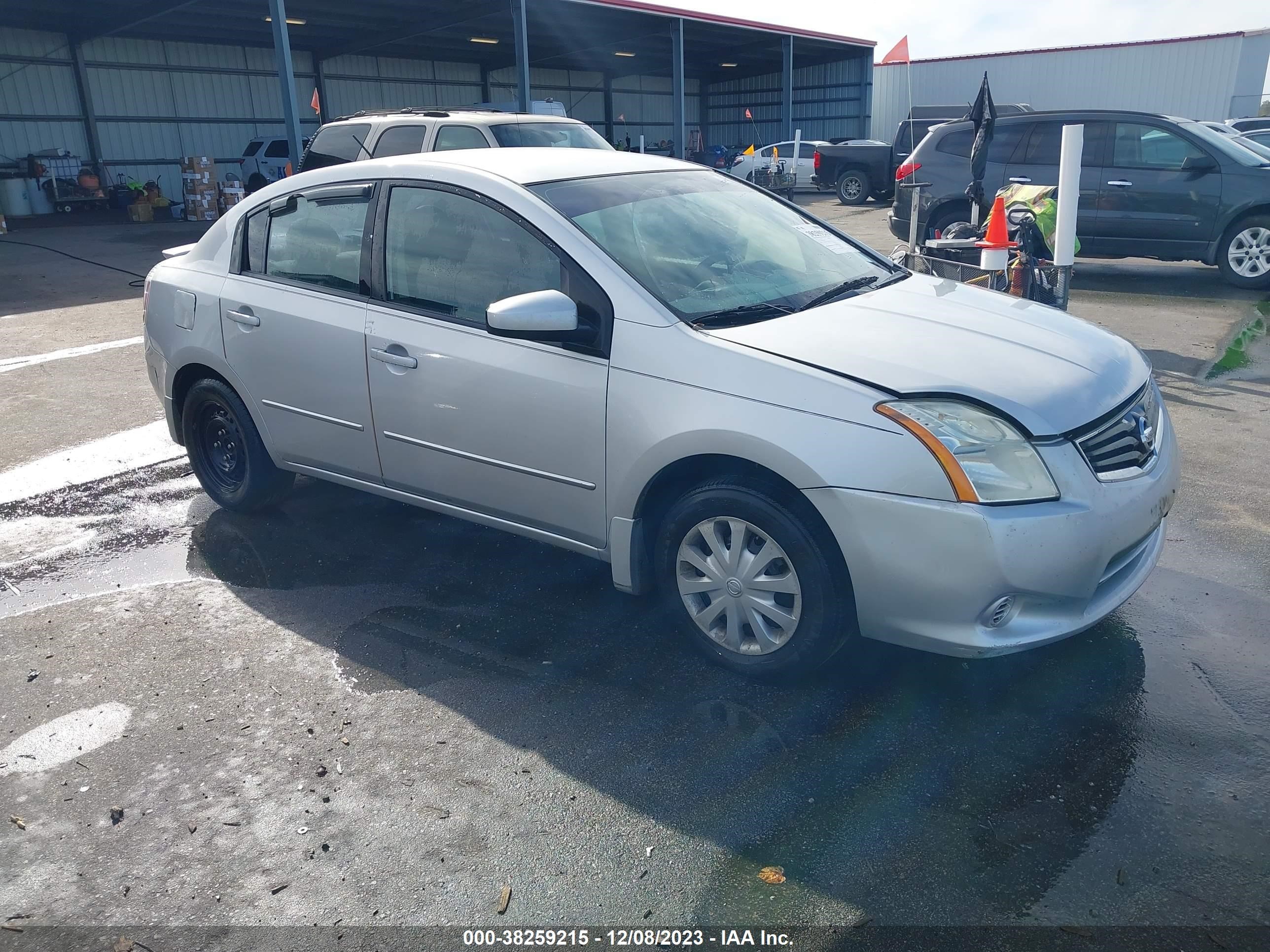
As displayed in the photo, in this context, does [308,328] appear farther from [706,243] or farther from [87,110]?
[87,110]

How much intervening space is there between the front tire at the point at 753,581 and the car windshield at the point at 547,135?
835cm

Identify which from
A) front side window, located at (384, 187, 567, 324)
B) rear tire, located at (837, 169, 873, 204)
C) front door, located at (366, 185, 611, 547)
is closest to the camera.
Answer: front door, located at (366, 185, 611, 547)

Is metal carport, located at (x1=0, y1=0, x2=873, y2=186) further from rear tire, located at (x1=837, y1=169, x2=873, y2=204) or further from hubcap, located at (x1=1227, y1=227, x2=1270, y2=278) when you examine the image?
hubcap, located at (x1=1227, y1=227, x2=1270, y2=278)

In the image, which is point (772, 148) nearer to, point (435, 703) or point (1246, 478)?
point (1246, 478)

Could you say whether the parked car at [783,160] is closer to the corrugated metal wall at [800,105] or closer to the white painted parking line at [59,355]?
the corrugated metal wall at [800,105]

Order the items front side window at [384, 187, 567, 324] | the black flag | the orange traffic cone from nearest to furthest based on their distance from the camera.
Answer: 1. front side window at [384, 187, 567, 324]
2. the orange traffic cone
3. the black flag

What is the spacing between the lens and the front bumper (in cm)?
288

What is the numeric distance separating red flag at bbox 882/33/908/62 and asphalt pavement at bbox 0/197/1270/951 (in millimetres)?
5879

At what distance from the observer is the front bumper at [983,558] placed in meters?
2.88

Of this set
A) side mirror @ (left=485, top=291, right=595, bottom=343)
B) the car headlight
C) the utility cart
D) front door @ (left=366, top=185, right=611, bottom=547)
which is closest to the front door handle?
front door @ (left=366, top=185, right=611, bottom=547)

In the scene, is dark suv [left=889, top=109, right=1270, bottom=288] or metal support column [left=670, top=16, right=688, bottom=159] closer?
dark suv [left=889, top=109, right=1270, bottom=288]

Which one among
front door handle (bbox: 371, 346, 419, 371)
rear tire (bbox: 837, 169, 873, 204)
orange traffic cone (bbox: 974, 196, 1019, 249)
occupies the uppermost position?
orange traffic cone (bbox: 974, 196, 1019, 249)

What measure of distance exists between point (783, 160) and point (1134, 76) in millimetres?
12541

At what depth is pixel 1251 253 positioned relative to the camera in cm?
1068
